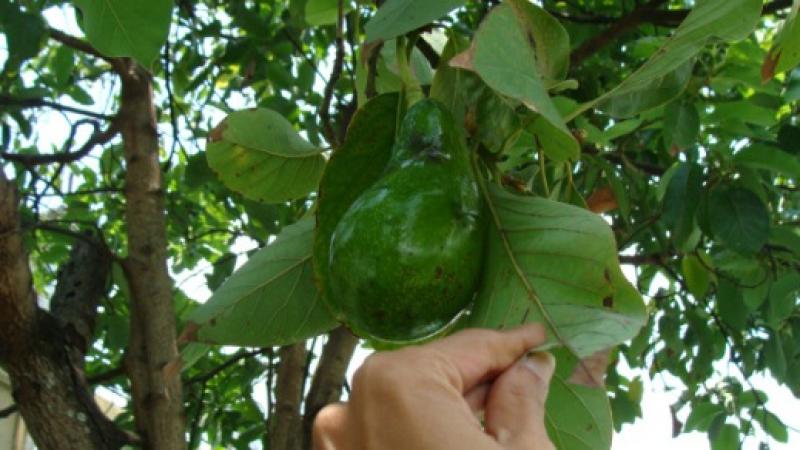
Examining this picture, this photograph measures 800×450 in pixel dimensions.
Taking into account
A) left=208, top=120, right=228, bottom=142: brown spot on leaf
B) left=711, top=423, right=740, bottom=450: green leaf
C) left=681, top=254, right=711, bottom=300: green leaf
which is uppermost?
left=208, top=120, right=228, bottom=142: brown spot on leaf

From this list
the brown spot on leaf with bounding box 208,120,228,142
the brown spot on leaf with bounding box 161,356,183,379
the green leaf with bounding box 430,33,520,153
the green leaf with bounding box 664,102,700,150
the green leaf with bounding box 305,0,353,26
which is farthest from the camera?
the green leaf with bounding box 664,102,700,150

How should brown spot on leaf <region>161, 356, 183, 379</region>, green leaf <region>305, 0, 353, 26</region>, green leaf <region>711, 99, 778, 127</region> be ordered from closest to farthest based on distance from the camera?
brown spot on leaf <region>161, 356, 183, 379</region>
green leaf <region>305, 0, 353, 26</region>
green leaf <region>711, 99, 778, 127</region>

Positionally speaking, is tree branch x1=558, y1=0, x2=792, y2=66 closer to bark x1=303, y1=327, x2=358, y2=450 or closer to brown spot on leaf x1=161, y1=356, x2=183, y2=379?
bark x1=303, y1=327, x2=358, y2=450

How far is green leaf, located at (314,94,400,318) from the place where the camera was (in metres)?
0.85

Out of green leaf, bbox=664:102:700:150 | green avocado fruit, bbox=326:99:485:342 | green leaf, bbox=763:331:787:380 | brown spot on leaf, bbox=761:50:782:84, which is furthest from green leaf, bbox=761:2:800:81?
green leaf, bbox=763:331:787:380

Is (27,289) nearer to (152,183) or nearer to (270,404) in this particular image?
(152,183)

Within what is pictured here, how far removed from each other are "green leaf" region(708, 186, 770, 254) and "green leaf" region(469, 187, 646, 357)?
1.16m

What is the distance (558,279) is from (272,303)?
1.05 feet

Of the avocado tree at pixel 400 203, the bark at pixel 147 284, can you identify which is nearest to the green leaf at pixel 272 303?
the avocado tree at pixel 400 203

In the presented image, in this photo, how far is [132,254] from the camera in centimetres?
194

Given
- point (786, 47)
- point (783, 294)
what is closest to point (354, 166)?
point (786, 47)

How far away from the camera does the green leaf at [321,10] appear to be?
121cm

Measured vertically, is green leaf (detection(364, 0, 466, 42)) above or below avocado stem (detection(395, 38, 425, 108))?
above

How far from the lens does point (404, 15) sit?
0.73m
